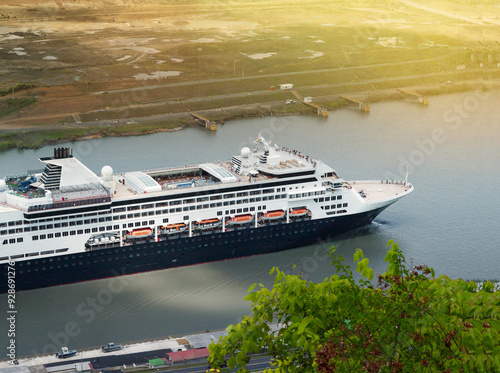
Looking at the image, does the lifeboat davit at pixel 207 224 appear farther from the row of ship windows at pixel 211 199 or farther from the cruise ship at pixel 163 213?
the row of ship windows at pixel 211 199

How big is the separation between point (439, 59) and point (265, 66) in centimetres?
2378

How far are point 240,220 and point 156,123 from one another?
32.3 m

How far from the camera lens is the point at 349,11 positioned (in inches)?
4948

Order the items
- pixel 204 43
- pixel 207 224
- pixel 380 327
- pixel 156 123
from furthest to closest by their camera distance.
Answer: pixel 204 43 < pixel 156 123 < pixel 207 224 < pixel 380 327

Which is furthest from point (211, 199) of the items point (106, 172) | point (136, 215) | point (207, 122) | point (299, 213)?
point (207, 122)

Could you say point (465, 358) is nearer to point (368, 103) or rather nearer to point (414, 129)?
point (414, 129)

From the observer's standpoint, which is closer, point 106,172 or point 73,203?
point 73,203

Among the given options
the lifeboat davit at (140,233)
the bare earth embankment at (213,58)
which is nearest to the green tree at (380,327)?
the lifeboat davit at (140,233)

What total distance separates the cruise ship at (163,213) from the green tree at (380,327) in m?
25.7

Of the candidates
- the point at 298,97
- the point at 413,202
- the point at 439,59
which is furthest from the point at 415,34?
the point at 413,202

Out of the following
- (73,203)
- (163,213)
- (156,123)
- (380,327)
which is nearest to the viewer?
(380,327)

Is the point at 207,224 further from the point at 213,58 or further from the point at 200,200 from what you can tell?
the point at 213,58

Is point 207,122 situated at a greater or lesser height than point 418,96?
lesser

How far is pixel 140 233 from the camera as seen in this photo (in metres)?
42.5
